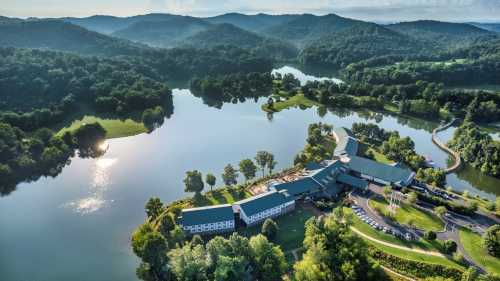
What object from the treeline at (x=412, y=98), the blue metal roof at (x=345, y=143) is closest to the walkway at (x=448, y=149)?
the treeline at (x=412, y=98)

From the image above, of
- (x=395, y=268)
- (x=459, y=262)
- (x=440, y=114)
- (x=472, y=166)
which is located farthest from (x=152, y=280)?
(x=440, y=114)

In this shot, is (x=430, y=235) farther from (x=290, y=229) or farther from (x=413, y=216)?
(x=290, y=229)

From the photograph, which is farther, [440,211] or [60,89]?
[60,89]

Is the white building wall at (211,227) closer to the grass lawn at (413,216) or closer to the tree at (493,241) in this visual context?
the grass lawn at (413,216)

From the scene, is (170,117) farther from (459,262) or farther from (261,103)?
(459,262)

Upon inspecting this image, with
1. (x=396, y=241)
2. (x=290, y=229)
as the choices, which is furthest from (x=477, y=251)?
(x=290, y=229)
